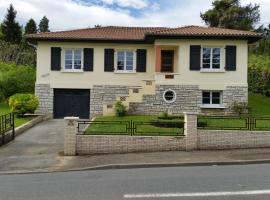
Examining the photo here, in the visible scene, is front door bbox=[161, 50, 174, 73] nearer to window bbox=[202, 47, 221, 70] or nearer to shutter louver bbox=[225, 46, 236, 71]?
window bbox=[202, 47, 221, 70]

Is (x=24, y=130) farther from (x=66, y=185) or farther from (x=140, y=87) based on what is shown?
(x=66, y=185)

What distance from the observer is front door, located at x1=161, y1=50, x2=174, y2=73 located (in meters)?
30.9

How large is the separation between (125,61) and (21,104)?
287 inches

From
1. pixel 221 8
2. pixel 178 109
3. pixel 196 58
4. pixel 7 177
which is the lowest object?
pixel 7 177

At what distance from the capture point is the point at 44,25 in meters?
85.8

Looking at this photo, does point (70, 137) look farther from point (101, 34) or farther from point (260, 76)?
point (260, 76)

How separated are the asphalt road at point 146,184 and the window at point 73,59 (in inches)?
707

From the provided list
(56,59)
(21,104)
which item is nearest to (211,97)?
(56,59)

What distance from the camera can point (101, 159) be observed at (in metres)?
15.0

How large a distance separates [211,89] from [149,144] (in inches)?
516

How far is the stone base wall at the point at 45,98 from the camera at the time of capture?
30275 millimetres

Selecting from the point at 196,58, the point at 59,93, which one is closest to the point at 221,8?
the point at 196,58

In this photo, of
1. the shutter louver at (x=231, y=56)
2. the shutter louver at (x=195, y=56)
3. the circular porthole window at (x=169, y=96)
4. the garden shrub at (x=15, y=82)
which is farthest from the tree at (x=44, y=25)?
the shutter louver at (x=231, y=56)

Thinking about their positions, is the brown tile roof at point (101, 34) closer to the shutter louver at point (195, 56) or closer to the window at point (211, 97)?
the shutter louver at point (195, 56)
